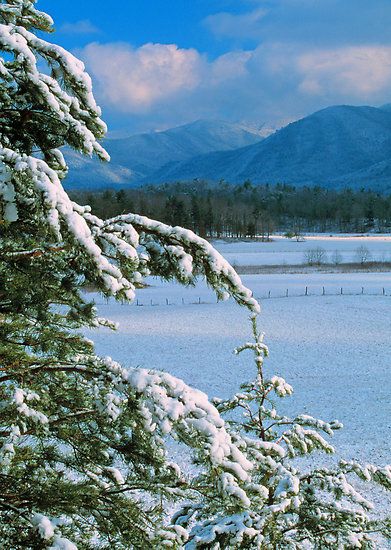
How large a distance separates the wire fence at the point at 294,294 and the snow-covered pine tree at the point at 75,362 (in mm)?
41621

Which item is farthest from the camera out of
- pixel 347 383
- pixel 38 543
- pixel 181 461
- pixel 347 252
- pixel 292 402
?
pixel 347 252

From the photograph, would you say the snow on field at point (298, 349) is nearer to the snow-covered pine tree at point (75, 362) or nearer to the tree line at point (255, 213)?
the snow-covered pine tree at point (75, 362)

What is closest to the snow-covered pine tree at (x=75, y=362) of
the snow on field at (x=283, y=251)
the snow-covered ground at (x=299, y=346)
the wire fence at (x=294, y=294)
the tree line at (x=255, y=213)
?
the snow-covered ground at (x=299, y=346)

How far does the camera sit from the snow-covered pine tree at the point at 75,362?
9.94 feet

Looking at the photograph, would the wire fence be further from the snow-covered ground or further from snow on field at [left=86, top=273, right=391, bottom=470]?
snow on field at [left=86, top=273, right=391, bottom=470]

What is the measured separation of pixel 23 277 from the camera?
13.0 feet

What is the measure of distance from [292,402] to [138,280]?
18.7m

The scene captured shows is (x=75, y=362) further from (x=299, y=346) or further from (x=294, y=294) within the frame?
(x=294, y=294)

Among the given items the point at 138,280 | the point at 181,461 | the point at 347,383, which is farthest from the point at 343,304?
the point at 138,280

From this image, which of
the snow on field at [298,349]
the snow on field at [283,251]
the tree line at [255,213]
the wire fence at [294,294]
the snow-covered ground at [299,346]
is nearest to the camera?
the snow-covered ground at [299,346]

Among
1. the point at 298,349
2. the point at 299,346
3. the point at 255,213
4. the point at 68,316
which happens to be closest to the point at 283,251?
the point at 255,213

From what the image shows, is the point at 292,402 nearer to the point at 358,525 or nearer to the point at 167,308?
the point at 358,525

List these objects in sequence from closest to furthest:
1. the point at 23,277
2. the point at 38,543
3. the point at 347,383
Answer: the point at 38,543 < the point at 23,277 < the point at 347,383

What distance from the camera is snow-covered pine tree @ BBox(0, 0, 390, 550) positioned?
3029 millimetres
